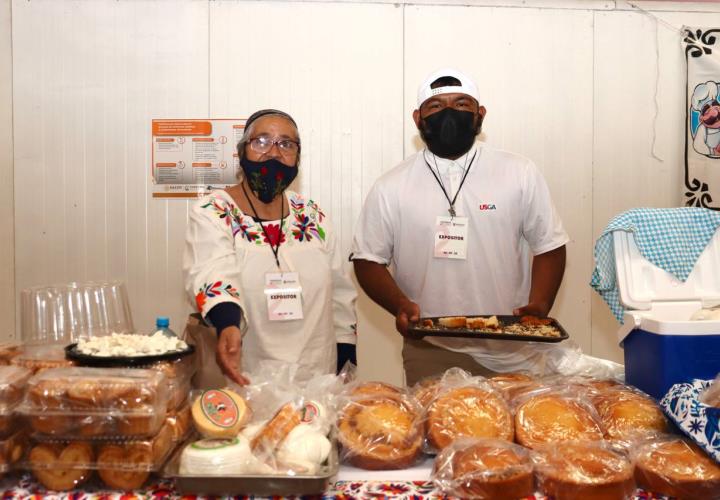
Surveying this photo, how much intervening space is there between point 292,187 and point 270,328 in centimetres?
148

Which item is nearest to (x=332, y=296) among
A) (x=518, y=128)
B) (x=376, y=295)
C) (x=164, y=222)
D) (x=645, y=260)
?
(x=376, y=295)

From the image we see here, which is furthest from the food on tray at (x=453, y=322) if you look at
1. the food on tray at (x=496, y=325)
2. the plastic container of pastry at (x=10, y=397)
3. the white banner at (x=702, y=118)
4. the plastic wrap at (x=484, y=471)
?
the white banner at (x=702, y=118)

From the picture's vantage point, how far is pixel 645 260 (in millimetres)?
1780

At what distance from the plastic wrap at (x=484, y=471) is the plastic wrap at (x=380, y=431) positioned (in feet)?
0.29

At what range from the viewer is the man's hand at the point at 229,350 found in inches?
65.5

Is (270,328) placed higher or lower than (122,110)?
lower

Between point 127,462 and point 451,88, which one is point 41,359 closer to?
point 127,462

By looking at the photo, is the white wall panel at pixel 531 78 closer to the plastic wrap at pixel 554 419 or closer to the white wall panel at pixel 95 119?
the white wall panel at pixel 95 119

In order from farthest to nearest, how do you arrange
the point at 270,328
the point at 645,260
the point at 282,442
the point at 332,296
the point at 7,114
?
the point at 7,114
the point at 332,296
the point at 270,328
the point at 645,260
the point at 282,442

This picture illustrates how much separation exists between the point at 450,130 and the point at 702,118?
1943 millimetres

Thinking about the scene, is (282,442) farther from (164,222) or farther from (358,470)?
(164,222)

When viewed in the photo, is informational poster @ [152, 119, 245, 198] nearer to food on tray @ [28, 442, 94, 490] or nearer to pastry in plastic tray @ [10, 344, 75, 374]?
pastry in plastic tray @ [10, 344, 75, 374]

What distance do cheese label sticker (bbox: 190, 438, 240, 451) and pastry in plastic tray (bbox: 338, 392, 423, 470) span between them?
0.79 ft

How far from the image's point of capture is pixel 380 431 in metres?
1.35
